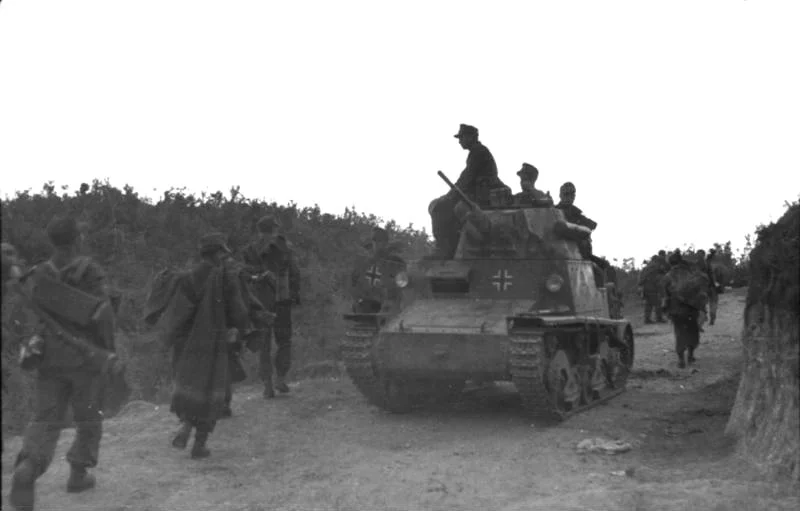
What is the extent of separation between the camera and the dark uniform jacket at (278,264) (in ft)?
35.5

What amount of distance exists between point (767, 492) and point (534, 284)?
14.1 feet

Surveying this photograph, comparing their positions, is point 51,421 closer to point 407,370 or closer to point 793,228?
point 407,370

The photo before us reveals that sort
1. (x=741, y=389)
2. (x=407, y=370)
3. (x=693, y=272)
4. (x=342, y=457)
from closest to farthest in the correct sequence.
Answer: (x=342, y=457) < (x=741, y=389) < (x=407, y=370) < (x=693, y=272)

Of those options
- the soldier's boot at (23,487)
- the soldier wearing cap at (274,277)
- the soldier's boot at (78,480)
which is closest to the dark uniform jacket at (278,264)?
the soldier wearing cap at (274,277)

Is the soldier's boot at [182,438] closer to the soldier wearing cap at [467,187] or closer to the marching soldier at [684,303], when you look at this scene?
the soldier wearing cap at [467,187]

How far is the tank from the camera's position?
9828mm

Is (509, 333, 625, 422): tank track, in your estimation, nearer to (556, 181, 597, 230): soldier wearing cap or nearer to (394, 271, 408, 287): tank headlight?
(394, 271, 408, 287): tank headlight

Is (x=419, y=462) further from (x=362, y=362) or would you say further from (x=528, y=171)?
(x=528, y=171)

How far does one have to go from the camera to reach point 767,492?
23.0 feet

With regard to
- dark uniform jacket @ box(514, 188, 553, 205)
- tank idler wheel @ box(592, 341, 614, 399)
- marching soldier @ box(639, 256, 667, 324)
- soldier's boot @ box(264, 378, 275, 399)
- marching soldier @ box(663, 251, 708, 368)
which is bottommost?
soldier's boot @ box(264, 378, 275, 399)

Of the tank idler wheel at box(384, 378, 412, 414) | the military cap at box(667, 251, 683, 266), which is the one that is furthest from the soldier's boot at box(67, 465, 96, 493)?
the military cap at box(667, 251, 683, 266)

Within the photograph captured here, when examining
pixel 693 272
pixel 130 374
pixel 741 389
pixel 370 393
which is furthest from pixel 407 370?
pixel 130 374

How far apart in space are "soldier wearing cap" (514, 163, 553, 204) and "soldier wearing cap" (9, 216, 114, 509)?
646 cm

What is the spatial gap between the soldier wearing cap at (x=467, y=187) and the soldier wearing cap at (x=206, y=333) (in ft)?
13.3
